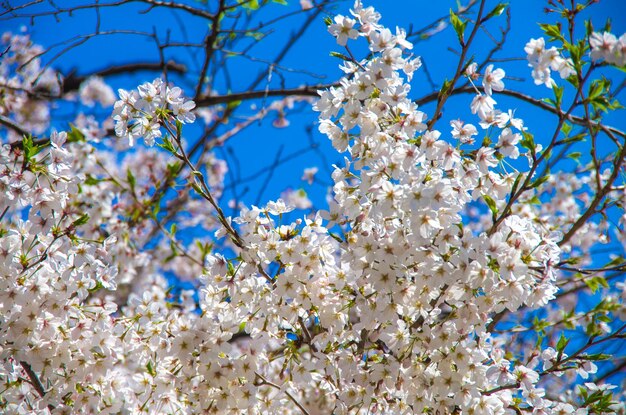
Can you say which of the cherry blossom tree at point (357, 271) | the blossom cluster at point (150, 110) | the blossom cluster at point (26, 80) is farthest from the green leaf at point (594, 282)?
the blossom cluster at point (26, 80)

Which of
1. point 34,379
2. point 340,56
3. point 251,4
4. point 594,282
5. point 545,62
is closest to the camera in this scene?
point 545,62

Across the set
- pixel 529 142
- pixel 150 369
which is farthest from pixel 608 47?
pixel 150 369

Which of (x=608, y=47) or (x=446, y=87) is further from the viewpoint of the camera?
(x=446, y=87)

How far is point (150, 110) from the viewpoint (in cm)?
226

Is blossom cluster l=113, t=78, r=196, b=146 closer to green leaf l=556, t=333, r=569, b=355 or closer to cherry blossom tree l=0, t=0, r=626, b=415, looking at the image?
cherry blossom tree l=0, t=0, r=626, b=415

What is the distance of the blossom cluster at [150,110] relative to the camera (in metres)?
2.26

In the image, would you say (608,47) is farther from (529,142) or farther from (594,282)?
(594,282)

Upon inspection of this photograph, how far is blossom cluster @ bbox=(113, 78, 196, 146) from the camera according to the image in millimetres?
2260

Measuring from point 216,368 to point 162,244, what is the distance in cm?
434

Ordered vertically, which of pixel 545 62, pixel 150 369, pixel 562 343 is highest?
pixel 545 62

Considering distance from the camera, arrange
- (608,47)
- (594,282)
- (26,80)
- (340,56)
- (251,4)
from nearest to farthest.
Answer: (608,47), (340,56), (594,282), (251,4), (26,80)

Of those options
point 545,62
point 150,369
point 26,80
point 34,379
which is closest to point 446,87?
point 545,62

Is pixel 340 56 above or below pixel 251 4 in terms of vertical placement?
below

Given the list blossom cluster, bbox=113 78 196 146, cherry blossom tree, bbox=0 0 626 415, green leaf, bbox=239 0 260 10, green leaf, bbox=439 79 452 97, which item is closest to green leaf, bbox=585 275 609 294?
cherry blossom tree, bbox=0 0 626 415
